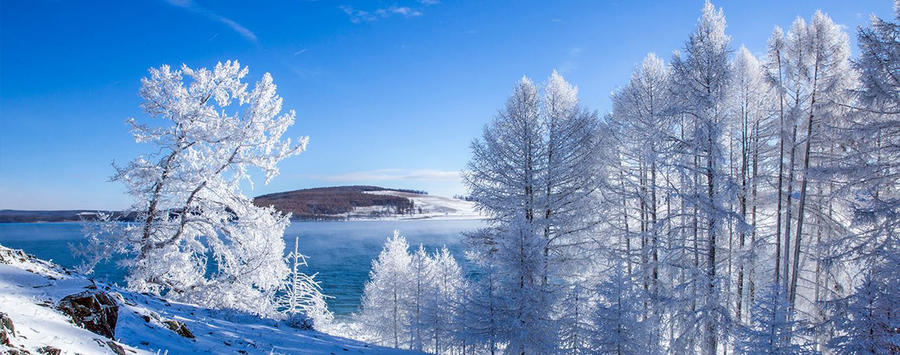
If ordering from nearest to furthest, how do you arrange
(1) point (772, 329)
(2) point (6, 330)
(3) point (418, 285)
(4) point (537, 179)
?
(2) point (6, 330) → (1) point (772, 329) → (4) point (537, 179) → (3) point (418, 285)

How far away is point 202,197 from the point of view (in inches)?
498

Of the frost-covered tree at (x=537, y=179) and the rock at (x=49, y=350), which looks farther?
the frost-covered tree at (x=537, y=179)

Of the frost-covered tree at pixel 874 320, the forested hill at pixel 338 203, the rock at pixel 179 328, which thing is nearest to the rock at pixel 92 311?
the rock at pixel 179 328

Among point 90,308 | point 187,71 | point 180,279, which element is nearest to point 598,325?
point 90,308

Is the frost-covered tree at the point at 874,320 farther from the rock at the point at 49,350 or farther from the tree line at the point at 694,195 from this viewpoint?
the rock at the point at 49,350

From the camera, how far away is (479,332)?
39.4 ft

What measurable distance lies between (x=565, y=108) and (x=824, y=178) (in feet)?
23.1

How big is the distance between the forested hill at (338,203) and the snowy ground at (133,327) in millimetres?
139371

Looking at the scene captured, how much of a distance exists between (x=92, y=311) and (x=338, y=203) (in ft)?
554

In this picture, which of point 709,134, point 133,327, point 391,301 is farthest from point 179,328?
point 391,301

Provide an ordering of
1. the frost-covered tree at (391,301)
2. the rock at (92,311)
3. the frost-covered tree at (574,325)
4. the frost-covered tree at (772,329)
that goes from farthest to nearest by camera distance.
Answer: the frost-covered tree at (391,301), the frost-covered tree at (574,325), the frost-covered tree at (772,329), the rock at (92,311)

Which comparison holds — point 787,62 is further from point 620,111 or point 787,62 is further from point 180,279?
point 180,279

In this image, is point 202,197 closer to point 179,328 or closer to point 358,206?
point 179,328

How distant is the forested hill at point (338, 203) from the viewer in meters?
153
